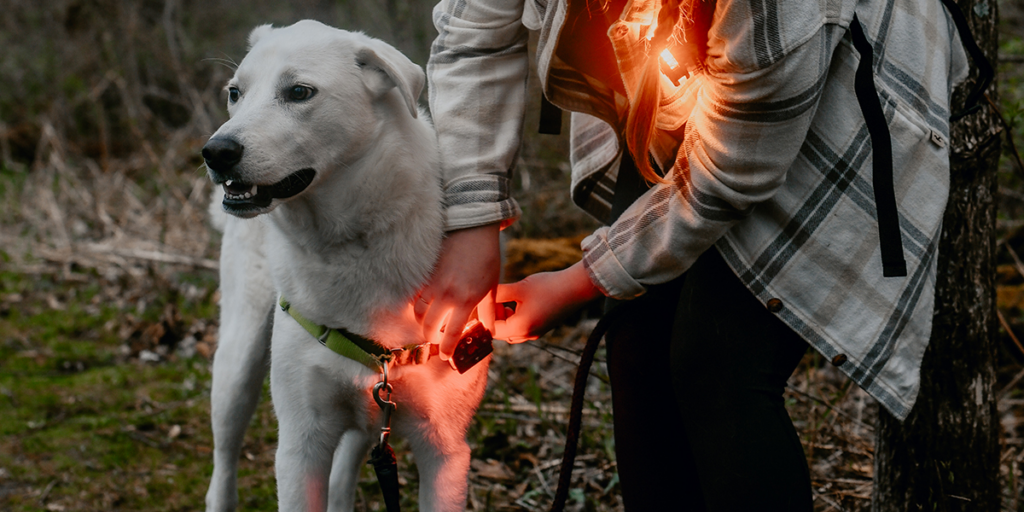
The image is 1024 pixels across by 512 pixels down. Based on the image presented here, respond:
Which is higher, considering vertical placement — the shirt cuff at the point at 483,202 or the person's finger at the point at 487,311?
the shirt cuff at the point at 483,202

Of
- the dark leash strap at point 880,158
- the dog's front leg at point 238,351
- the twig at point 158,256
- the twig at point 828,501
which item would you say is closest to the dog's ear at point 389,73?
the dog's front leg at point 238,351

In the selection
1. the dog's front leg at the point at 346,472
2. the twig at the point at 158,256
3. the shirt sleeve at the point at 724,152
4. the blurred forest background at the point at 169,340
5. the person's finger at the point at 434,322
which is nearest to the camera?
the shirt sleeve at the point at 724,152

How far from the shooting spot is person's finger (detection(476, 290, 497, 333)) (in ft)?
5.10

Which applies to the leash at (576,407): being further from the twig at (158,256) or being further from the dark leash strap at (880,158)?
the twig at (158,256)

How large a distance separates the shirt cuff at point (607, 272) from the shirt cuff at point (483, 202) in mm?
197

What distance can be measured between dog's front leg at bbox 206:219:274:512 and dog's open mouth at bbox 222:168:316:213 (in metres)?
0.71

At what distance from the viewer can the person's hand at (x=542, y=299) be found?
1.52 meters

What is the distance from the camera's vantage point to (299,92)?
169 centimetres

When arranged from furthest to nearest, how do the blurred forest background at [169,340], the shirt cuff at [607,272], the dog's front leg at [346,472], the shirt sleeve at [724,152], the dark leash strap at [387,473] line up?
the blurred forest background at [169,340] → the dog's front leg at [346,472] → the dark leash strap at [387,473] → the shirt cuff at [607,272] → the shirt sleeve at [724,152]

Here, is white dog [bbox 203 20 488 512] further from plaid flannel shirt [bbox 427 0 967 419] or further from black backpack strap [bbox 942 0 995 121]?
black backpack strap [bbox 942 0 995 121]

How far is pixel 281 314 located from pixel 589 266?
82cm

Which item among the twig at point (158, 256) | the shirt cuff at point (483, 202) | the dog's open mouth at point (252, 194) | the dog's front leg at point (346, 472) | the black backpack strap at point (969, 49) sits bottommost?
the dog's front leg at point (346, 472)

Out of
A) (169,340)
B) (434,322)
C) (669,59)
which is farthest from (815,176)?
(169,340)

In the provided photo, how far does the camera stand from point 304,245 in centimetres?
176
